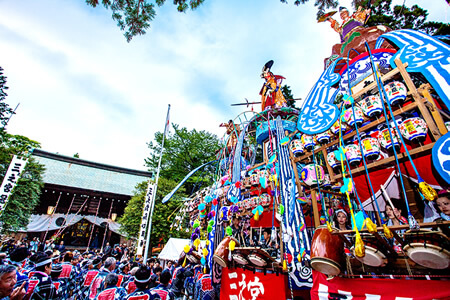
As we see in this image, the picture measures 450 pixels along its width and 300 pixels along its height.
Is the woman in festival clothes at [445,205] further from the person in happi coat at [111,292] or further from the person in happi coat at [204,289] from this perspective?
the person in happi coat at [111,292]

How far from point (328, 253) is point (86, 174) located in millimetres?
28246

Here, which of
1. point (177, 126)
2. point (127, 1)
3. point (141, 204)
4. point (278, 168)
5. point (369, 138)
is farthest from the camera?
point (177, 126)

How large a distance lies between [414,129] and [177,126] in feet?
75.9

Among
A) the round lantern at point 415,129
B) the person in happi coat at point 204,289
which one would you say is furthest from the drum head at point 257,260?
the round lantern at point 415,129

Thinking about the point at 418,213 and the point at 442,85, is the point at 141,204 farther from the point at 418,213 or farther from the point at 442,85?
the point at 442,85

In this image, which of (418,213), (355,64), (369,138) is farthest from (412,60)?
(418,213)

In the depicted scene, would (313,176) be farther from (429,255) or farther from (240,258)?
(240,258)

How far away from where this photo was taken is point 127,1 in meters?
4.91

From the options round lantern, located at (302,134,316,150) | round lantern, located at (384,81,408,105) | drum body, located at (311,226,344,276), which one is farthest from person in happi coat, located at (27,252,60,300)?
round lantern, located at (384,81,408,105)

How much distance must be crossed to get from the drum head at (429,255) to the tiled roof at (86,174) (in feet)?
80.0

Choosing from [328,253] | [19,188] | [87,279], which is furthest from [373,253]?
[19,188]

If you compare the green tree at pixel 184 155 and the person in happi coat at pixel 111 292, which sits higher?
the green tree at pixel 184 155

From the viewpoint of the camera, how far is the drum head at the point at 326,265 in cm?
306

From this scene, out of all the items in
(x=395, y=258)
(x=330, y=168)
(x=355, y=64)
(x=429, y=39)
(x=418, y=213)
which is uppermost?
(x=355, y=64)
